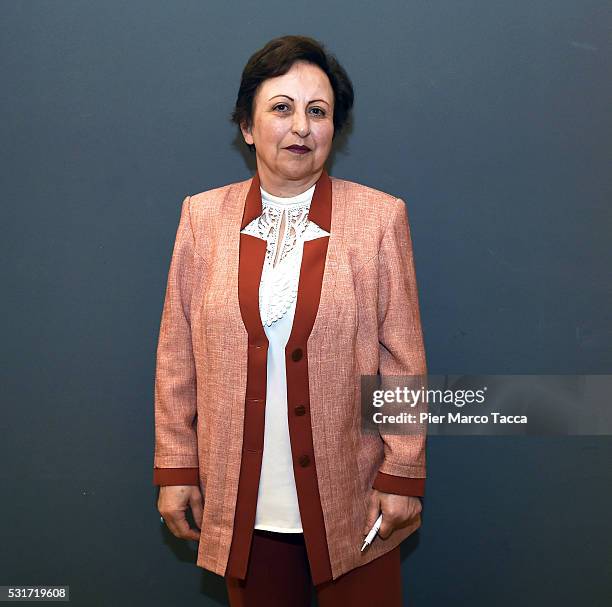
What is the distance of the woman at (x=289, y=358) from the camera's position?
1.47 m

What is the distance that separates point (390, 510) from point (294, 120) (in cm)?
88

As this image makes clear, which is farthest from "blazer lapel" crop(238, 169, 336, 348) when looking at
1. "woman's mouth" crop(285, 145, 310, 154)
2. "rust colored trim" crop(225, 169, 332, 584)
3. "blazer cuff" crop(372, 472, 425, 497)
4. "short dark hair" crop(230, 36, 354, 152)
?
"blazer cuff" crop(372, 472, 425, 497)

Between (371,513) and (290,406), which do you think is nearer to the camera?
(290,406)

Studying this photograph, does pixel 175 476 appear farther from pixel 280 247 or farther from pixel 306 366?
pixel 280 247

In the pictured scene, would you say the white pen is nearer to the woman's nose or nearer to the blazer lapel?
the blazer lapel

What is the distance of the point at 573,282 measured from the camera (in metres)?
1.94

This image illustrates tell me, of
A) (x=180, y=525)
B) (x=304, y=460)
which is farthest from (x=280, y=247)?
(x=180, y=525)

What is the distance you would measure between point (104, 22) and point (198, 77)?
29 cm

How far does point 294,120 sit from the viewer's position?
148 centimetres

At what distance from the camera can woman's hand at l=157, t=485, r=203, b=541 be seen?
1.60m

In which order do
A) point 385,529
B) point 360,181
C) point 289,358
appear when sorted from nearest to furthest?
point 289,358, point 385,529, point 360,181

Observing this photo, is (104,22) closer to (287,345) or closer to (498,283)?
(287,345)

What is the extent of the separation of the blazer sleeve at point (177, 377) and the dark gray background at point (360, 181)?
407 millimetres

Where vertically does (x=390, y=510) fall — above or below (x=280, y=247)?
below
